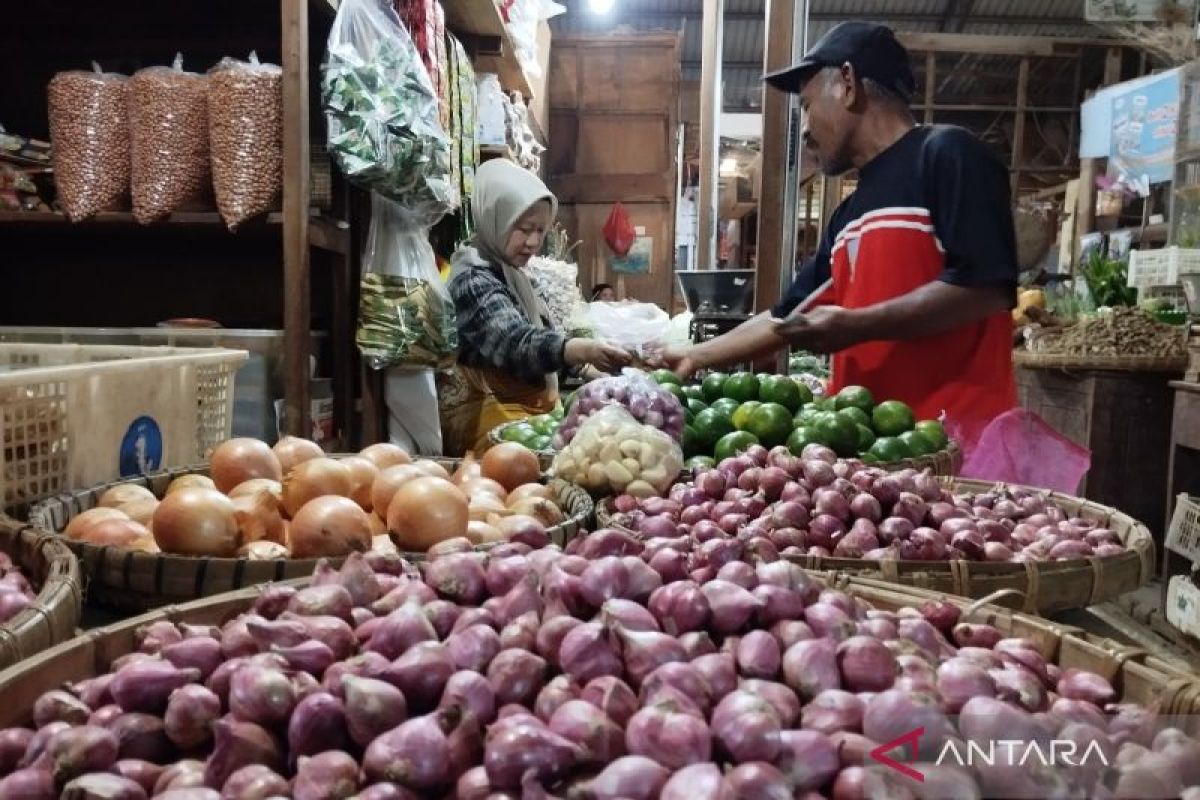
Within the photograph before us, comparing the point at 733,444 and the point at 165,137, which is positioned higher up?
the point at 165,137

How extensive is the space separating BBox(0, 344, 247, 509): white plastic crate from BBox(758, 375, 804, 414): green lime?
4.36ft

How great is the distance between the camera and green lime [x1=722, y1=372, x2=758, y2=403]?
98.4 inches

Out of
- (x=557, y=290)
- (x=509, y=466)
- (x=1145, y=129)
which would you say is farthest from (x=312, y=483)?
(x=1145, y=129)

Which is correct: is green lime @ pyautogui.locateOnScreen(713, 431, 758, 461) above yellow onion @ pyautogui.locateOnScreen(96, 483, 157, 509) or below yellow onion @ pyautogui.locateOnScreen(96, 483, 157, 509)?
above

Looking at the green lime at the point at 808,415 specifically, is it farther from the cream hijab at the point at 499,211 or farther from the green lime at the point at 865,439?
the cream hijab at the point at 499,211

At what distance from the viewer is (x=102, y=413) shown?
5.49 feet

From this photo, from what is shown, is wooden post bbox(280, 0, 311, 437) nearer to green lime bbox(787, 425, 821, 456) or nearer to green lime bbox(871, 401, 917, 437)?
green lime bbox(787, 425, 821, 456)

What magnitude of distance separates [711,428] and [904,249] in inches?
30.8

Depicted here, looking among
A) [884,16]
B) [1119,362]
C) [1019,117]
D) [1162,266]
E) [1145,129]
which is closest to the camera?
[1119,362]

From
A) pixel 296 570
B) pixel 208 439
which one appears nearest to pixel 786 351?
pixel 208 439

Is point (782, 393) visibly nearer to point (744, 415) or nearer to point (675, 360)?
point (744, 415)

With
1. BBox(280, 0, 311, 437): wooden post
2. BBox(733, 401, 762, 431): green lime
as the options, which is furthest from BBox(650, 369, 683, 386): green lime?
BBox(280, 0, 311, 437): wooden post

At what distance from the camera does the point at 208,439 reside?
6.75ft

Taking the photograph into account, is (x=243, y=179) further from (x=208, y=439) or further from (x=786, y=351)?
(x=786, y=351)
